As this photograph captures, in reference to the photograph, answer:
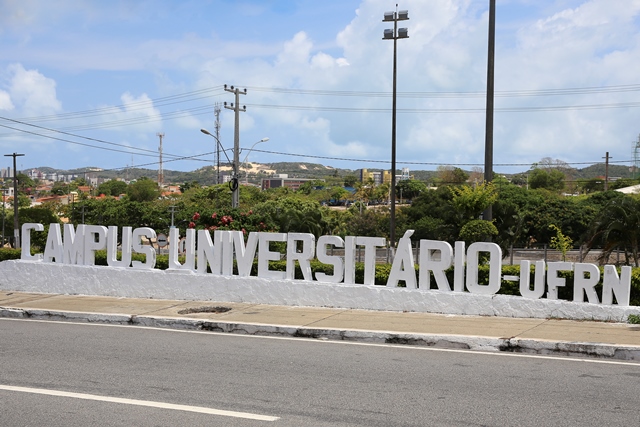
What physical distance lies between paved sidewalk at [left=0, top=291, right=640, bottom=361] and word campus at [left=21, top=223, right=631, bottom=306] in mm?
710

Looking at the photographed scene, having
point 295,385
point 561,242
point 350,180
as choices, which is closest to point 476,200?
point 561,242

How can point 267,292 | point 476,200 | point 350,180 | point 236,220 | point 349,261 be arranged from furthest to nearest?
point 350,180
point 236,220
point 476,200
point 267,292
point 349,261

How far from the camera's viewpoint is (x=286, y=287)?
15344 millimetres

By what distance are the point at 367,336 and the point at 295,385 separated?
368 cm

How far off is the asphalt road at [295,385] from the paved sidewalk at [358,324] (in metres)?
0.57

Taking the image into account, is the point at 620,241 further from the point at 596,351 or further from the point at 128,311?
the point at 128,311

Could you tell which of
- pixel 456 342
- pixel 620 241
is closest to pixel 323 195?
pixel 620 241

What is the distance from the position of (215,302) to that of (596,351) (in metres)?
8.18

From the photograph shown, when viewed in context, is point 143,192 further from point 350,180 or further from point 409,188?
point 350,180

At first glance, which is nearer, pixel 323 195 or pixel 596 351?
pixel 596 351

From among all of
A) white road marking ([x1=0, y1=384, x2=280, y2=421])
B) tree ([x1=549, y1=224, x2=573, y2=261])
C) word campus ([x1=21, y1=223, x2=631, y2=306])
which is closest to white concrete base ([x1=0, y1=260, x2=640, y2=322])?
word campus ([x1=21, y1=223, x2=631, y2=306])

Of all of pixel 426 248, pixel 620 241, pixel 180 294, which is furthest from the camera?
pixel 620 241

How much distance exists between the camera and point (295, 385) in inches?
328

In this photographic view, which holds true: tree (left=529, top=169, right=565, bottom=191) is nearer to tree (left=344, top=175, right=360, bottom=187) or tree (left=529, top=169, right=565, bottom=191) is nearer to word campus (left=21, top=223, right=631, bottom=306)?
tree (left=344, top=175, right=360, bottom=187)
